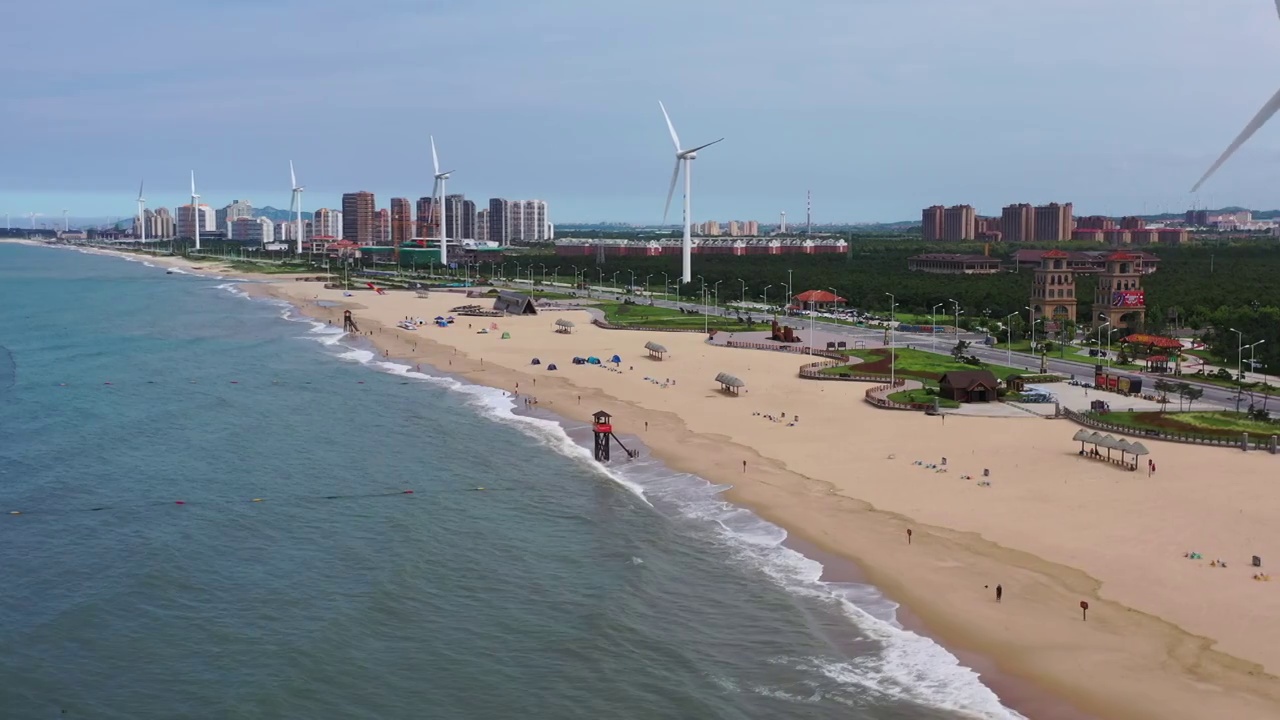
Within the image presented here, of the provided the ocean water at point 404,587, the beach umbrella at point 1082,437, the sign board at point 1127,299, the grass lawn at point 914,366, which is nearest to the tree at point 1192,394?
the beach umbrella at point 1082,437

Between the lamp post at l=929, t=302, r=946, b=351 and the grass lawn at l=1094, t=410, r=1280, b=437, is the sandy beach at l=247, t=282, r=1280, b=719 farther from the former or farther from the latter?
the lamp post at l=929, t=302, r=946, b=351

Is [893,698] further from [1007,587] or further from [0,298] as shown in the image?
[0,298]

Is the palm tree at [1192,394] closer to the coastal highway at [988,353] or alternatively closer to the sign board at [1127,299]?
the coastal highway at [988,353]

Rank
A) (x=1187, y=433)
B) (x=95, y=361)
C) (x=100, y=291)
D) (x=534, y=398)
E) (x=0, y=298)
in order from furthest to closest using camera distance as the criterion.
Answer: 1. (x=100, y=291)
2. (x=0, y=298)
3. (x=95, y=361)
4. (x=534, y=398)
5. (x=1187, y=433)

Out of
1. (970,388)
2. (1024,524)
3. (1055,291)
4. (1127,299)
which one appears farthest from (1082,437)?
(1055,291)

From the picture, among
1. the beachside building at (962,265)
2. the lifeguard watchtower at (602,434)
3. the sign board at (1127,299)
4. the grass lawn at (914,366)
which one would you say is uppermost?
the beachside building at (962,265)

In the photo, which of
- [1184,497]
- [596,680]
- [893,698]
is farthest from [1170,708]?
[1184,497]
